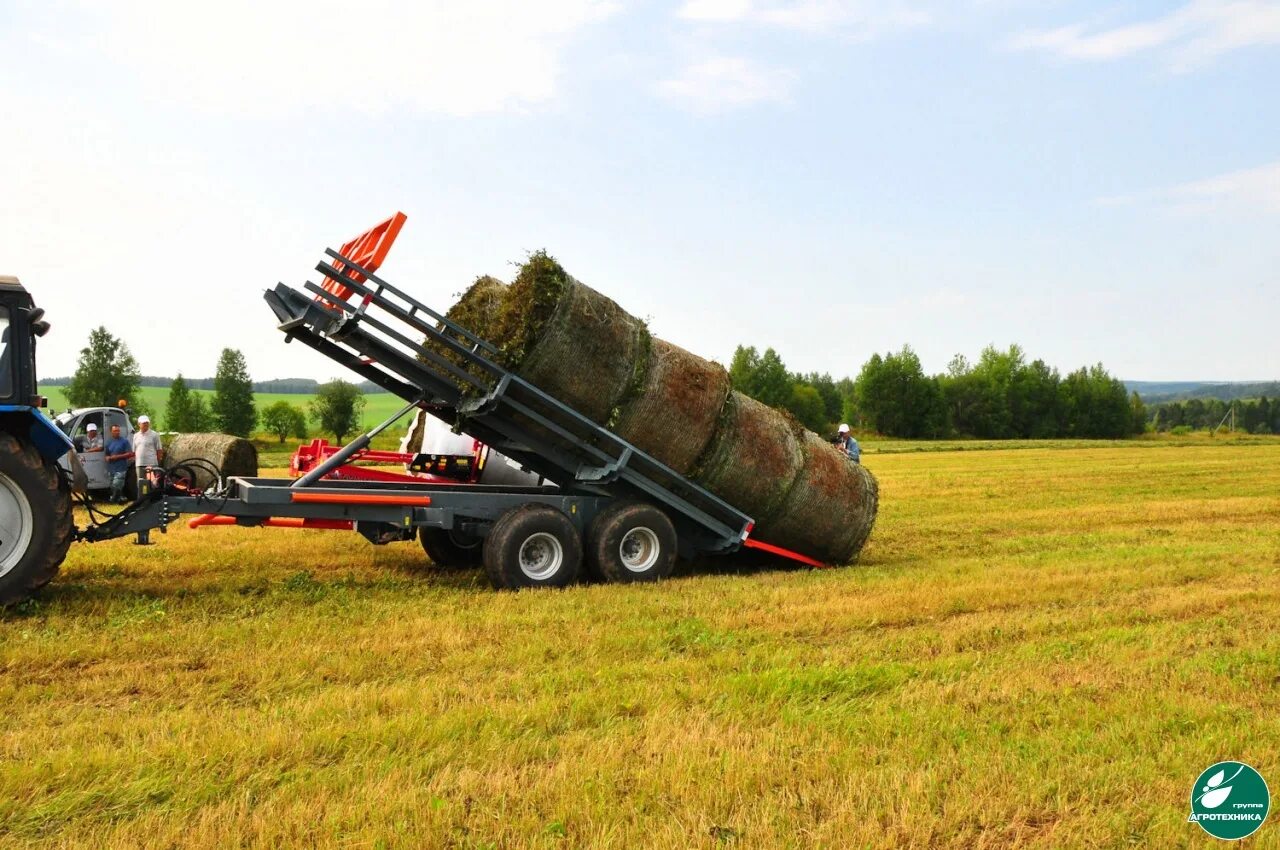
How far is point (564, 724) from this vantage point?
518cm

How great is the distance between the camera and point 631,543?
9.93 metres

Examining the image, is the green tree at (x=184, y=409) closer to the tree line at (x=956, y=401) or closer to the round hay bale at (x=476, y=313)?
the tree line at (x=956, y=401)

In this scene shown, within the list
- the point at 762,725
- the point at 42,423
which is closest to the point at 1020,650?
the point at 762,725

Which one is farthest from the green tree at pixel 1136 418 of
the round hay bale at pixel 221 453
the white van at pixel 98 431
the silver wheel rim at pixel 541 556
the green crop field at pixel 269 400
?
the silver wheel rim at pixel 541 556

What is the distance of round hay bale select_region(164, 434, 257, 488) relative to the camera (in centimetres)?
1956

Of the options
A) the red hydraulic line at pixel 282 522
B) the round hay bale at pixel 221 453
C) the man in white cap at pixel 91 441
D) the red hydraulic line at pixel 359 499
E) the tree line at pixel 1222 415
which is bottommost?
the tree line at pixel 1222 415

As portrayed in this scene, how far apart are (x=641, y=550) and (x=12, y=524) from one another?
526 centimetres

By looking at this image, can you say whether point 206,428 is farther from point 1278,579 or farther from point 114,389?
point 1278,579

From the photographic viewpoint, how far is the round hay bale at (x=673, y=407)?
9469 millimetres

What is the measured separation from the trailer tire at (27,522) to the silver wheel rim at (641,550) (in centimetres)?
475

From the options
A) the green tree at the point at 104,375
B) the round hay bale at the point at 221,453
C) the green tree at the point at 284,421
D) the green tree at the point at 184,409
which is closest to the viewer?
the round hay bale at the point at 221,453

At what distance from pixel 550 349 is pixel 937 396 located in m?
86.1

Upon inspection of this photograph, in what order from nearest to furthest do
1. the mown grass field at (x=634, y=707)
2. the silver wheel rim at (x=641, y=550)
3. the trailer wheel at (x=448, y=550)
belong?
the mown grass field at (x=634, y=707), the silver wheel rim at (x=641, y=550), the trailer wheel at (x=448, y=550)

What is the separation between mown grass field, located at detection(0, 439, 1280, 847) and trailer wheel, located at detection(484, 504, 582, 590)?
40 centimetres
